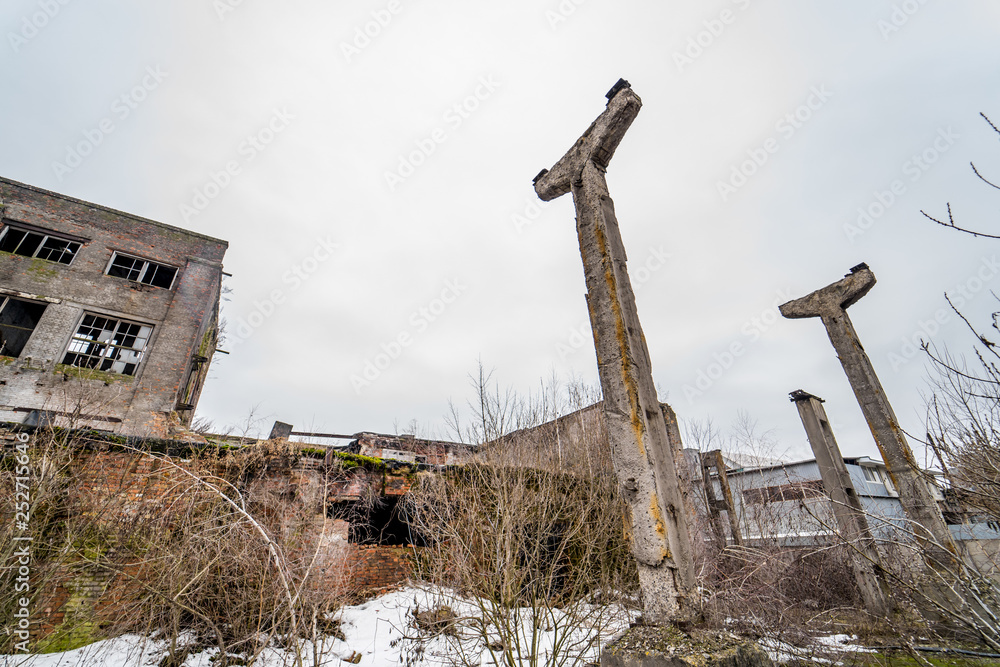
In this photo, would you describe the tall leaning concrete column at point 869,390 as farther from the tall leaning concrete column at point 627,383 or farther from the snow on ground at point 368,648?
the tall leaning concrete column at point 627,383

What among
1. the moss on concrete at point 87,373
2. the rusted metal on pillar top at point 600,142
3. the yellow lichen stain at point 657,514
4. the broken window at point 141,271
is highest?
the broken window at point 141,271

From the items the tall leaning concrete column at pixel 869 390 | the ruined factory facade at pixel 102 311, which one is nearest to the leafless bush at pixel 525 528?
the tall leaning concrete column at pixel 869 390

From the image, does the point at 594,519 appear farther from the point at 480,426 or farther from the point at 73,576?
the point at 73,576

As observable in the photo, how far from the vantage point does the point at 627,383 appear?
369cm

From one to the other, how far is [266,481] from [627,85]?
8.89 metres

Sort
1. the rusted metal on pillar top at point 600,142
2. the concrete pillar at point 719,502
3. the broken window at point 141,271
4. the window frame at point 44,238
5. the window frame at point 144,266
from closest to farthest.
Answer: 1. the rusted metal on pillar top at point 600,142
2. the concrete pillar at point 719,502
3. the window frame at point 44,238
4. the window frame at point 144,266
5. the broken window at point 141,271

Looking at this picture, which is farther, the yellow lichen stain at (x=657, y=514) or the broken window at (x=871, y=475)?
the broken window at (x=871, y=475)

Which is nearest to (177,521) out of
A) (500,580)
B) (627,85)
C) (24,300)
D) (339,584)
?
(339,584)

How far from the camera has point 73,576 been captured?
673 cm

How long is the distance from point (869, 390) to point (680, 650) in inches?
313

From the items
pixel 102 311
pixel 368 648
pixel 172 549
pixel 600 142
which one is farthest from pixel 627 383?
pixel 102 311

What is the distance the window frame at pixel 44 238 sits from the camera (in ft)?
45.0

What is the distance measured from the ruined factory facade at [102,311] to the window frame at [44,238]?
32 mm

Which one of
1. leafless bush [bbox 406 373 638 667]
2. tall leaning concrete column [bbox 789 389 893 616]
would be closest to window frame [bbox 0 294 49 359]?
leafless bush [bbox 406 373 638 667]
